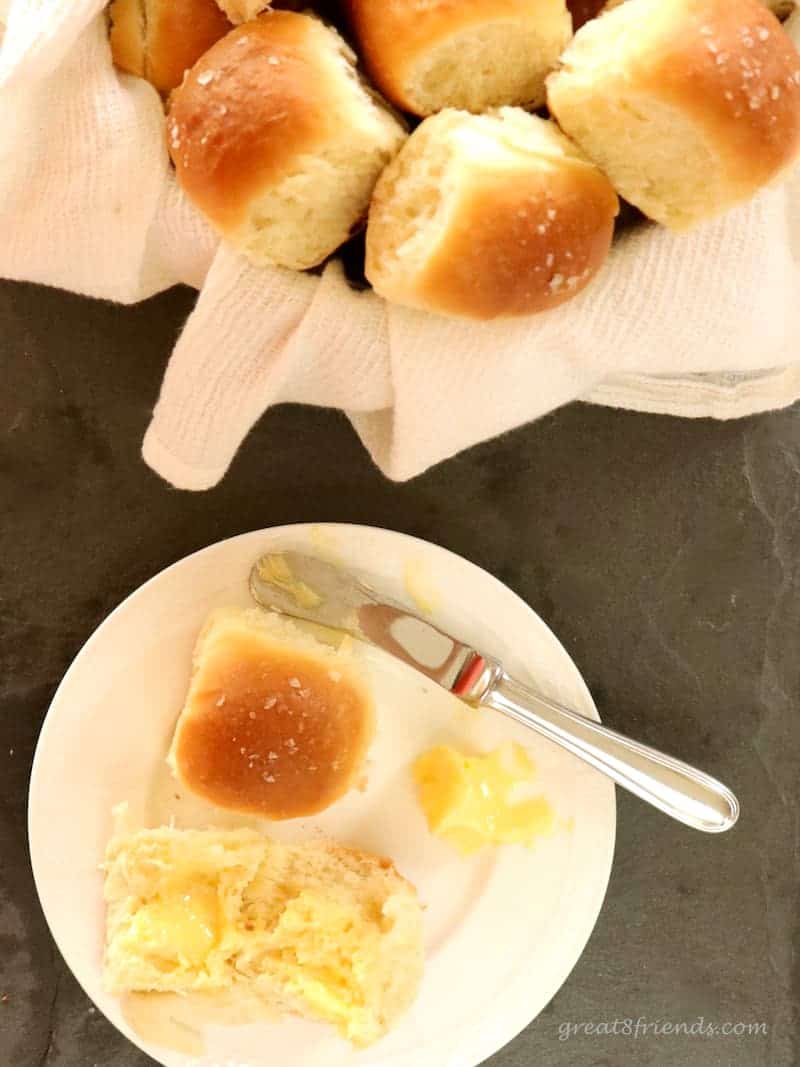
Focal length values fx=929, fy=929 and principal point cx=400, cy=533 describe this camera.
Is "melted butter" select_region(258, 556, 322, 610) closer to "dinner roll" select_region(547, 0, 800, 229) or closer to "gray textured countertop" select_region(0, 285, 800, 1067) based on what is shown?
"gray textured countertop" select_region(0, 285, 800, 1067)

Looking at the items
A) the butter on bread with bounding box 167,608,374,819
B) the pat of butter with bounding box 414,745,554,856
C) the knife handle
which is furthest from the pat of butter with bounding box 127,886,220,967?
the knife handle

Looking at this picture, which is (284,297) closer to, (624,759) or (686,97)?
(686,97)

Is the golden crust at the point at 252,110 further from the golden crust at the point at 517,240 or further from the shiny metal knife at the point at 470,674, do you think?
the shiny metal knife at the point at 470,674

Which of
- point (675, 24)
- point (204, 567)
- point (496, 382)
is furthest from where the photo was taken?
point (204, 567)

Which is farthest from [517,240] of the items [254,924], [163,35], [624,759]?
[254,924]

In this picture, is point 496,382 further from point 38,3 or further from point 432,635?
point 38,3

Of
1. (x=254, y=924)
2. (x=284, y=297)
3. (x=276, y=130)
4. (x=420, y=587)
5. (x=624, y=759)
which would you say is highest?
(x=276, y=130)

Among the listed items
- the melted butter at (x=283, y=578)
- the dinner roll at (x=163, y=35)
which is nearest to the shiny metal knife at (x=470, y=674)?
the melted butter at (x=283, y=578)

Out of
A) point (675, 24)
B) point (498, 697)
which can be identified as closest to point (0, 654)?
point (498, 697)
